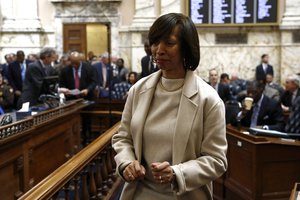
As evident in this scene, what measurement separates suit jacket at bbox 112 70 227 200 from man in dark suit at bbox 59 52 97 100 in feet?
18.6

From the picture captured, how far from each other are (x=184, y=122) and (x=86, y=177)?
1.85 metres

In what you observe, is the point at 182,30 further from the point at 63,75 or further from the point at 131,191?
the point at 63,75

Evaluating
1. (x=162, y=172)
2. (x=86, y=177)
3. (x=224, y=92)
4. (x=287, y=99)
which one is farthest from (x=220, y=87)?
(x=162, y=172)

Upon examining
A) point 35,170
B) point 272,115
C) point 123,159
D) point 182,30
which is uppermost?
point 182,30

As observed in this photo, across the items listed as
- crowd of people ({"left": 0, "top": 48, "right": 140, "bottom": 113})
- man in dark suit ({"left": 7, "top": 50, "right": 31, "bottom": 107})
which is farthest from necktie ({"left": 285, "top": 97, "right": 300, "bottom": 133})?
man in dark suit ({"left": 7, "top": 50, "right": 31, "bottom": 107})

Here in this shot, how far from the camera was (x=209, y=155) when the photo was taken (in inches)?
68.4

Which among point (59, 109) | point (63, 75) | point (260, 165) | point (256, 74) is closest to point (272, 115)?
point (260, 165)

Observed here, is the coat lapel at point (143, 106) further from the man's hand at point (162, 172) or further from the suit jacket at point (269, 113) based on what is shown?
the suit jacket at point (269, 113)

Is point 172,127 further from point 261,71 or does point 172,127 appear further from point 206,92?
point 261,71

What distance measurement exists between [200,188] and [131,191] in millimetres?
267

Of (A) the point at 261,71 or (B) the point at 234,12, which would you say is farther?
(B) the point at 234,12

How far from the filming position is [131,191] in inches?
71.0

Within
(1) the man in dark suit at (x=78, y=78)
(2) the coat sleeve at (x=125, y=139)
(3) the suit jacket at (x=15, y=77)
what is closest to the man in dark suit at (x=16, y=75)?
(3) the suit jacket at (x=15, y=77)

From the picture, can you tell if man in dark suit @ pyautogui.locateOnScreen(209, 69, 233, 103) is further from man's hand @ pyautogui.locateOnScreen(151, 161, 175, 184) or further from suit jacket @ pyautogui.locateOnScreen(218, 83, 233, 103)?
man's hand @ pyautogui.locateOnScreen(151, 161, 175, 184)
